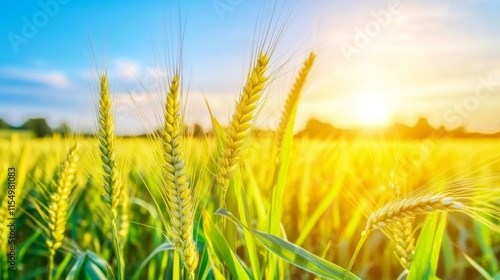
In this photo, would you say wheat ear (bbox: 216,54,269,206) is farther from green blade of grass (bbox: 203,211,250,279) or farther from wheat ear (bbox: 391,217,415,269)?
wheat ear (bbox: 391,217,415,269)

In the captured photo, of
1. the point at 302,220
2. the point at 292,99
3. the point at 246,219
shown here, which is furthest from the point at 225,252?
the point at 302,220

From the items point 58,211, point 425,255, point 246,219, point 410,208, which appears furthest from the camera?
point 58,211

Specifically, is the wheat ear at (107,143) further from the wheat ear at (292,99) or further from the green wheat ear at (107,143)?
the wheat ear at (292,99)

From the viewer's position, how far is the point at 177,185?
1068 millimetres

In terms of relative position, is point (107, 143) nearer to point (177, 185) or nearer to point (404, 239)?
point (177, 185)

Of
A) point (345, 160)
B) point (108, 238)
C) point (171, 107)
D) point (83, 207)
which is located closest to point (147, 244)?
point (108, 238)

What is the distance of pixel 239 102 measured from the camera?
1.14 meters

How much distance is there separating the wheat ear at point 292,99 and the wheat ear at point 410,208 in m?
0.53

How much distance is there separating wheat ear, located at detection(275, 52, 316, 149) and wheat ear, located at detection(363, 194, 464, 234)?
526 mm

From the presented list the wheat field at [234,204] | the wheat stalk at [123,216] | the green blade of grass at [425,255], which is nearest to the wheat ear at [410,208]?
the wheat field at [234,204]

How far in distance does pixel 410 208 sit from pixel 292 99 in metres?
0.64

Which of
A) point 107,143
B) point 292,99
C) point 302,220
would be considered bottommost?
point 302,220

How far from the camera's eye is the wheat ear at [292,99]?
1491mm

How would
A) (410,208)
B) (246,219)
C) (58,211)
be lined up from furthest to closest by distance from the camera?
1. (58,211)
2. (246,219)
3. (410,208)
